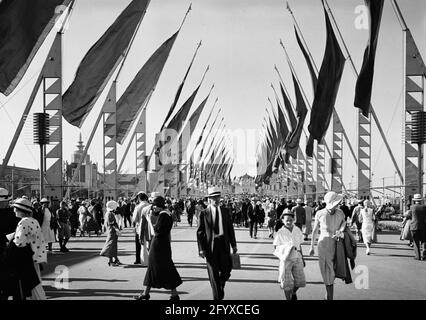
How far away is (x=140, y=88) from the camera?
2823cm

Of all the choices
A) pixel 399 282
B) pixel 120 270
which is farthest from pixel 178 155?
pixel 399 282

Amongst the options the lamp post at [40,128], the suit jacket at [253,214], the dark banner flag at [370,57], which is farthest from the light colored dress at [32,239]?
the suit jacket at [253,214]

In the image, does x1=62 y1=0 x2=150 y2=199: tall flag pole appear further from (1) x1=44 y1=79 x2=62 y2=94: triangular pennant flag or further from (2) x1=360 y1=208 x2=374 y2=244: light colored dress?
(2) x1=360 y1=208 x2=374 y2=244: light colored dress

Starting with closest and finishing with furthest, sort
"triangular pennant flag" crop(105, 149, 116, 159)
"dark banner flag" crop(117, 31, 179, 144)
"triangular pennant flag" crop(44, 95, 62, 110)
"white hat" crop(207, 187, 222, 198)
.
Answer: "white hat" crop(207, 187, 222, 198) → "triangular pennant flag" crop(44, 95, 62, 110) → "dark banner flag" crop(117, 31, 179, 144) → "triangular pennant flag" crop(105, 149, 116, 159)

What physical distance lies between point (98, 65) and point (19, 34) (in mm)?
5678

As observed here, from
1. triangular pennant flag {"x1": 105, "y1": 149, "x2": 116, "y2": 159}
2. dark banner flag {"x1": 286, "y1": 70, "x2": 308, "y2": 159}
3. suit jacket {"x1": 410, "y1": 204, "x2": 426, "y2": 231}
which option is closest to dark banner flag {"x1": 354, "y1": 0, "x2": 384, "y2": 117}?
suit jacket {"x1": 410, "y1": 204, "x2": 426, "y2": 231}

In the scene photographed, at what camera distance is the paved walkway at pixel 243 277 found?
33.0 ft

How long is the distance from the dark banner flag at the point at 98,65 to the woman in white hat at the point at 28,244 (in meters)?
14.0

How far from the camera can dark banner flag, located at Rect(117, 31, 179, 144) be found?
27672 mm

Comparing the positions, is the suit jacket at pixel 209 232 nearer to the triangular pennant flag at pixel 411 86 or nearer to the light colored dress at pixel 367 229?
the light colored dress at pixel 367 229

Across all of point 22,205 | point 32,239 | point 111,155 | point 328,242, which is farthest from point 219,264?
point 111,155

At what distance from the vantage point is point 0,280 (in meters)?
7.97

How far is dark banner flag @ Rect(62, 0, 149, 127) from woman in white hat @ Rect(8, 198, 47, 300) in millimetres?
13976
